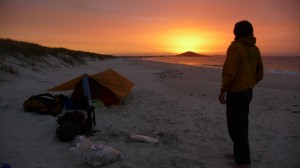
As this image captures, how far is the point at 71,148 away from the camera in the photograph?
177 inches

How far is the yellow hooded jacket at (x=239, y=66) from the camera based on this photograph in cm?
398

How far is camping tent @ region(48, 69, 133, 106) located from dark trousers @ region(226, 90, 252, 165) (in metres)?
4.06

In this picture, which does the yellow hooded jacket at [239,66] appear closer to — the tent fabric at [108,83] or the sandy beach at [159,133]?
the sandy beach at [159,133]

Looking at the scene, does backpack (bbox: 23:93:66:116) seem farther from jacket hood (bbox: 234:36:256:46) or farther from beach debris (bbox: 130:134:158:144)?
jacket hood (bbox: 234:36:256:46)

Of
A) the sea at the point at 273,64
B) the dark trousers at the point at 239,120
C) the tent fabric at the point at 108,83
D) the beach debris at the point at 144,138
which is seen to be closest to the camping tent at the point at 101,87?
the tent fabric at the point at 108,83

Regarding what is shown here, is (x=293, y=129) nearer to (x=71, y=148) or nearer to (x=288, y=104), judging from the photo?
(x=288, y=104)

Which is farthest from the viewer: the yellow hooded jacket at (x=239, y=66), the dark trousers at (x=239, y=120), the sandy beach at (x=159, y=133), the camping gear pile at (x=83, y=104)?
the camping gear pile at (x=83, y=104)

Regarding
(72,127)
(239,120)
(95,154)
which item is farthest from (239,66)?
(72,127)

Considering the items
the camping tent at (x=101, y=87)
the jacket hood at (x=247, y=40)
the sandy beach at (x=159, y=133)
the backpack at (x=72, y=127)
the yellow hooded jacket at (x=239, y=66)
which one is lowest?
the sandy beach at (x=159, y=133)

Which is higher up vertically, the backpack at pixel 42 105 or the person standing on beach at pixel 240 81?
the person standing on beach at pixel 240 81

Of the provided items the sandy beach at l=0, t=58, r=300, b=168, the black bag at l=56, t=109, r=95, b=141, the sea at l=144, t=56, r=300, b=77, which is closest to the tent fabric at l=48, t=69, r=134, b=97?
the sandy beach at l=0, t=58, r=300, b=168

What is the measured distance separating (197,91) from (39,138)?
7447mm

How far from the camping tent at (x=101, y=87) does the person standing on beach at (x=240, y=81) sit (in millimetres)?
4093

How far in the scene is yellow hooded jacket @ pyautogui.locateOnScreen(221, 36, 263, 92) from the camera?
3982mm
